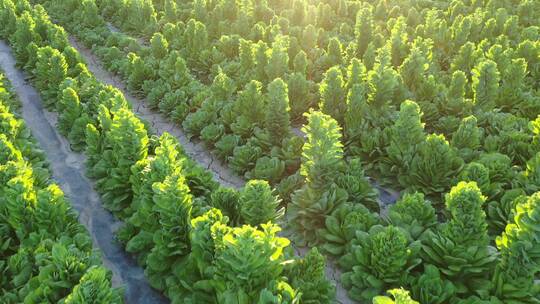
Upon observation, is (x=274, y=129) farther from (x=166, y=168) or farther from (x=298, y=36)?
(x=298, y=36)

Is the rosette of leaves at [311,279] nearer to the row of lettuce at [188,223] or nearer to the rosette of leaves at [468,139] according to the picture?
the row of lettuce at [188,223]

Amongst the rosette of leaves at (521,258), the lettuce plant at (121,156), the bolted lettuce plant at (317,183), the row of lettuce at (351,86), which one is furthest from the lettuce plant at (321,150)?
the lettuce plant at (121,156)

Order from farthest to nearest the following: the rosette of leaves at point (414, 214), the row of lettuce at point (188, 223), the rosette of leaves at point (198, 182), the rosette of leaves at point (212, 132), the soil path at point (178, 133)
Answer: the rosette of leaves at point (212, 132) → the soil path at point (178, 133) → the rosette of leaves at point (198, 182) → the rosette of leaves at point (414, 214) → the row of lettuce at point (188, 223)

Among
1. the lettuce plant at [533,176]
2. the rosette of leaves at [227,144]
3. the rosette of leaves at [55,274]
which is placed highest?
the lettuce plant at [533,176]

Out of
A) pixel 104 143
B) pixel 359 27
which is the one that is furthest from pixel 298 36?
pixel 104 143

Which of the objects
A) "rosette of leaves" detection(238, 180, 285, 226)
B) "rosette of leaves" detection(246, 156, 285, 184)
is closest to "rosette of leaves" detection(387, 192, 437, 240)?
"rosette of leaves" detection(238, 180, 285, 226)

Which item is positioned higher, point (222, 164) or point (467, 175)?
point (467, 175)

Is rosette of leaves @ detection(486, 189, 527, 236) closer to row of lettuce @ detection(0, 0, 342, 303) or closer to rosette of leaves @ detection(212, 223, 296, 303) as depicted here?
row of lettuce @ detection(0, 0, 342, 303)
